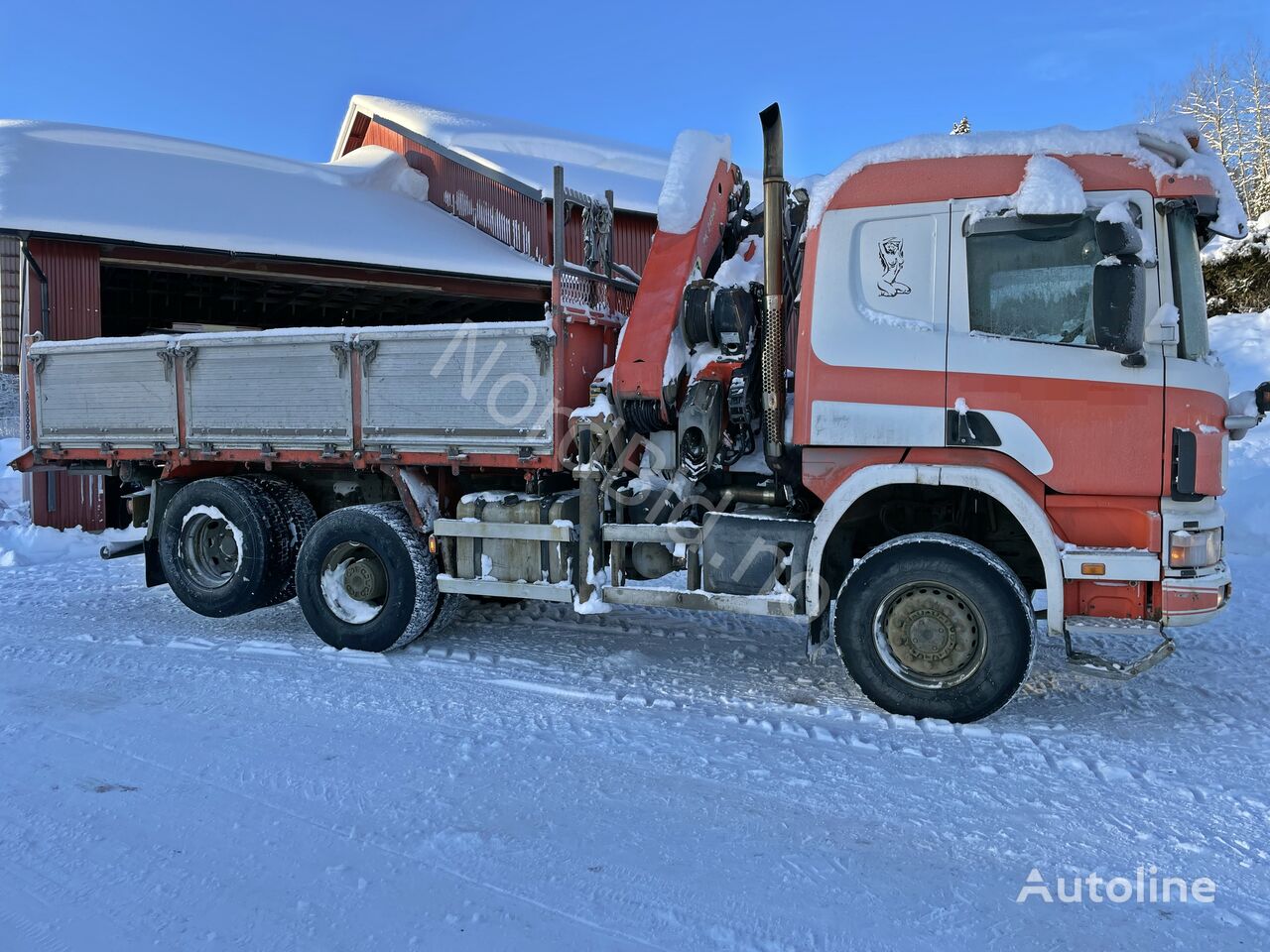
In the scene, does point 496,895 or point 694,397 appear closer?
point 496,895

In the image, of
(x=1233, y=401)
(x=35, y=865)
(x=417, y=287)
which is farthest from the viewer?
(x=417, y=287)

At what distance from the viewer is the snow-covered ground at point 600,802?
286 cm

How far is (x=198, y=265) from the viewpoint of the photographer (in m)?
13.4

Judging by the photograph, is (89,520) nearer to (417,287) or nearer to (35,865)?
(417,287)

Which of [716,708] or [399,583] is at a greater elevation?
[399,583]

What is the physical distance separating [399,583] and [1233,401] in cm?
505

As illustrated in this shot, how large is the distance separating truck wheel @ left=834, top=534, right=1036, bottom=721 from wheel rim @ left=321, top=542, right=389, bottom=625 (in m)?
3.25

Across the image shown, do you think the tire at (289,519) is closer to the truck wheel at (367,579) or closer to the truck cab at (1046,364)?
the truck wheel at (367,579)

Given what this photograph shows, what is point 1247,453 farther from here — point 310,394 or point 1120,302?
point 310,394

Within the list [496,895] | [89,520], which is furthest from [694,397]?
[89,520]

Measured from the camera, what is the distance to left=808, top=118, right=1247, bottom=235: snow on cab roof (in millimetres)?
4344

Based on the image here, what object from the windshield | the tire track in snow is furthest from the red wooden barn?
the windshield

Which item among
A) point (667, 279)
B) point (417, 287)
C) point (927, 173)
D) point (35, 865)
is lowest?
point (35, 865)

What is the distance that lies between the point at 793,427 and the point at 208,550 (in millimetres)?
4745
